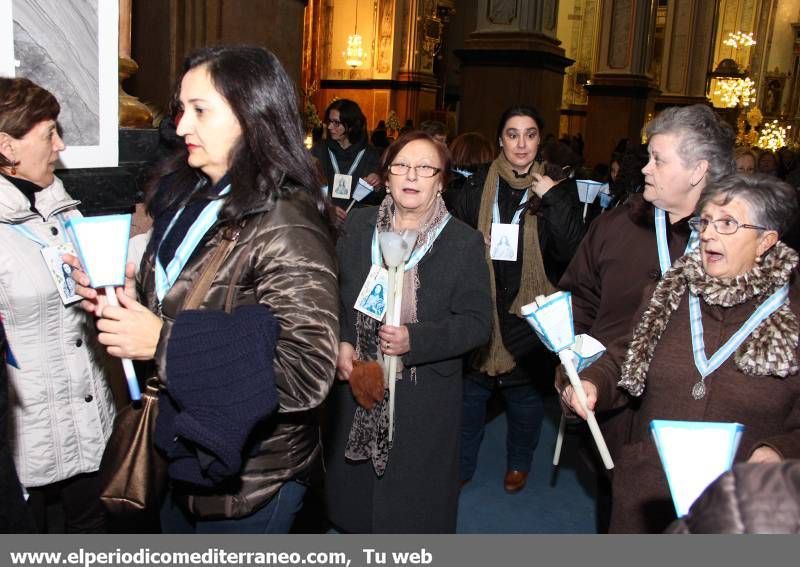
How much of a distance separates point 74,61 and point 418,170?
1.87 metres

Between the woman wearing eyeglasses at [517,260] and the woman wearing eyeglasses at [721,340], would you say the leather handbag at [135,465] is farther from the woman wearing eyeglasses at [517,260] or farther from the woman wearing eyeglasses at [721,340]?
the woman wearing eyeglasses at [517,260]

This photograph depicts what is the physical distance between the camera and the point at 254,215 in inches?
75.3

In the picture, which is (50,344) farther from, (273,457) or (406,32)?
(406,32)

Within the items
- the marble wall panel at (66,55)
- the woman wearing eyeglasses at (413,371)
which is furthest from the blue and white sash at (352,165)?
the woman wearing eyeglasses at (413,371)

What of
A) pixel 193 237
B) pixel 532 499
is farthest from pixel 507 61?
pixel 193 237

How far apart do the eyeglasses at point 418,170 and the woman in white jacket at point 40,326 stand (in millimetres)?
1328

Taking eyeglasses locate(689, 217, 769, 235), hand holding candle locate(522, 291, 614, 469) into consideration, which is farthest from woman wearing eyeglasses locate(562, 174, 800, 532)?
hand holding candle locate(522, 291, 614, 469)

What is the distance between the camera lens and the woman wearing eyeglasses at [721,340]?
7.58 feet

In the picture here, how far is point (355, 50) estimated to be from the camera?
64.0ft

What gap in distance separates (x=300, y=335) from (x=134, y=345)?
391mm

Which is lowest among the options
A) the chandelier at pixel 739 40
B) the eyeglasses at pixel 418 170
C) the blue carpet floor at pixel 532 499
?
the blue carpet floor at pixel 532 499

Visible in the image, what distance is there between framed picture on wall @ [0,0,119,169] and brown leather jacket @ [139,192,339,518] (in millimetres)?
2181

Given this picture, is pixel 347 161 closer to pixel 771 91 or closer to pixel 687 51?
pixel 687 51
